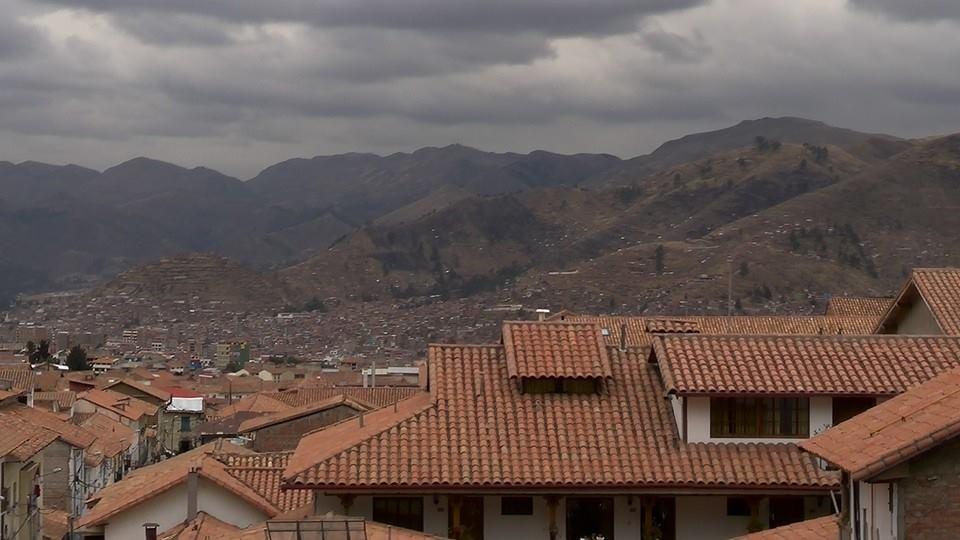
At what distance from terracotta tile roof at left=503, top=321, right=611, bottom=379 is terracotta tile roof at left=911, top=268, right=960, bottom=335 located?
8289 millimetres

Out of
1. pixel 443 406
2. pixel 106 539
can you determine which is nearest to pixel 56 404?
pixel 106 539

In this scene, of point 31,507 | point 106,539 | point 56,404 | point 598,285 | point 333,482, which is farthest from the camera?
point 598,285

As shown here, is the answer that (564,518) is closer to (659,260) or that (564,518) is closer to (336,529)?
(336,529)

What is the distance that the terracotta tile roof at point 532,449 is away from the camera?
24.2 metres

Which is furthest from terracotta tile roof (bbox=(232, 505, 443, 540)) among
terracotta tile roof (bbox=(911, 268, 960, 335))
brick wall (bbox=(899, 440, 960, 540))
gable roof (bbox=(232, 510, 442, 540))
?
terracotta tile roof (bbox=(911, 268, 960, 335))

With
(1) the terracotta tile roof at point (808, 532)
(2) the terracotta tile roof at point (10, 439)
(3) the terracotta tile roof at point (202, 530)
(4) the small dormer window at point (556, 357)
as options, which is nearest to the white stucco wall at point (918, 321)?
(4) the small dormer window at point (556, 357)

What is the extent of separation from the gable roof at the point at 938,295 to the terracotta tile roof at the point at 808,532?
436 inches

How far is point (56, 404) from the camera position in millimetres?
74875

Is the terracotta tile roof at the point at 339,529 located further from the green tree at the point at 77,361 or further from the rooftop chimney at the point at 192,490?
the green tree at the point at 77,361

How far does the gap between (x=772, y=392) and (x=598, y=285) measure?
6534 inches

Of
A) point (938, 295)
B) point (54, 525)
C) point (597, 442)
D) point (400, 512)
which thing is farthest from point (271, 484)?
point (54, 525)

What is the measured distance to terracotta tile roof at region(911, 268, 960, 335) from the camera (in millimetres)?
31625

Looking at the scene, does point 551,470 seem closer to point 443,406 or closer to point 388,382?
point 443,406

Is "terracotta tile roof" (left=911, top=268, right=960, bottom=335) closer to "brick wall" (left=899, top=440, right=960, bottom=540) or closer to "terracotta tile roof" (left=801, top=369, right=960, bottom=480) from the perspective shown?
"terracotta tile roof" (left=801, top=369, right=960, bottom=480)
